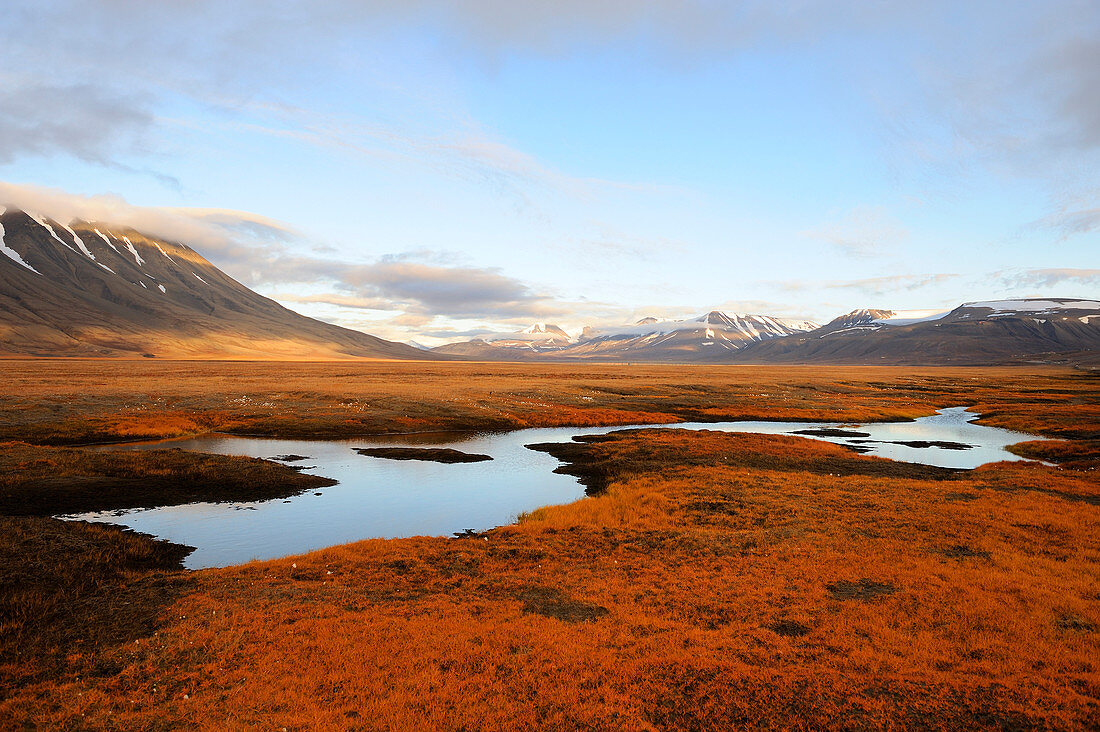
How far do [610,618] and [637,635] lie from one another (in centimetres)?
117

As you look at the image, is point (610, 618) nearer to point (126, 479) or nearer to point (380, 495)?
point (380, 495)

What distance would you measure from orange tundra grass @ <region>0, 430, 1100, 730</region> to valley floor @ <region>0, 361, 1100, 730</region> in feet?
0.22

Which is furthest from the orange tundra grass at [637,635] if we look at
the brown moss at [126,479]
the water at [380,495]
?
the brown moss at [126,479]

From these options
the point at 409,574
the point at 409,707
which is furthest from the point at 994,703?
the point at 409,574

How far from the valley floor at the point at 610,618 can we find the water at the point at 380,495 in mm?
2816

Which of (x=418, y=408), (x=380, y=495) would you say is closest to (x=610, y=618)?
(x=380, y=495)

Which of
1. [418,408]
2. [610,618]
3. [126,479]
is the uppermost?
[418,408]

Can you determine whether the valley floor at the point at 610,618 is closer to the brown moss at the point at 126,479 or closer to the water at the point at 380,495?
the brown moss at the point at 126,479

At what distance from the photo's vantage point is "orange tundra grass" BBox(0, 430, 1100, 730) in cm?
1060

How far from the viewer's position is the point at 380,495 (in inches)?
1238

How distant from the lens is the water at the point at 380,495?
2384 cm

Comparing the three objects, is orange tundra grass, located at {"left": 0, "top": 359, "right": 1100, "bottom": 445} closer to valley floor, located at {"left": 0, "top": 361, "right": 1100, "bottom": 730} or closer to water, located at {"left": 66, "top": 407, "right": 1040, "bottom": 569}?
water, located at {"left": 66, "top": 407, "right": 1040, "bottom": 569}

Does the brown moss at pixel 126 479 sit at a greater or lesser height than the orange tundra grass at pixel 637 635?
lesser

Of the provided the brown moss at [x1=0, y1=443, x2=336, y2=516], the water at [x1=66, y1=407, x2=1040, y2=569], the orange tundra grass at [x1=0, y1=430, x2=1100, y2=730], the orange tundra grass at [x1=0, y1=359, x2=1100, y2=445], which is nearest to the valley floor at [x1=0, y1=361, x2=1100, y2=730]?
the orange tundra grass at [x1=0, y1=430, x2=1100, y2=730]
